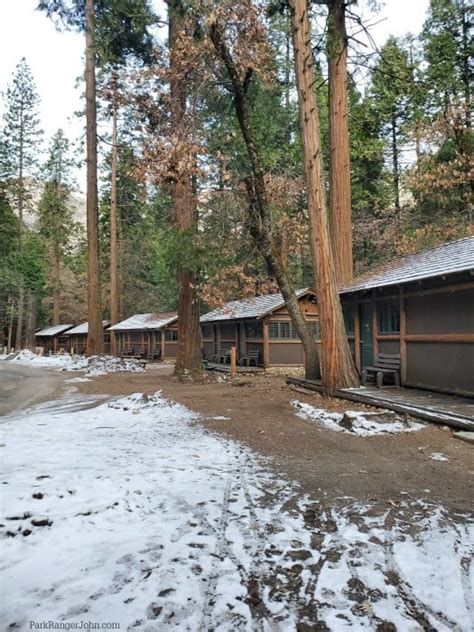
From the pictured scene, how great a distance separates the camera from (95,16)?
705 inches

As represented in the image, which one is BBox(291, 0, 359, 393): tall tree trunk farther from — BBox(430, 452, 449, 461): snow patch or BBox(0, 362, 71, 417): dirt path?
BBox(0, 362, 71, 417): dirt path

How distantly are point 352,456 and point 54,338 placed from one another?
46.3 m

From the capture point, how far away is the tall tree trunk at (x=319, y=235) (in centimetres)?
1046

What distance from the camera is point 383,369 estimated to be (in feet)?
37.3

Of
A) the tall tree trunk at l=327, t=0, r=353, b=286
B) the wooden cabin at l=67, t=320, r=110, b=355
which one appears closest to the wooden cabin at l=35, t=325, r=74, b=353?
the wooden cabin at l=67, t=320, r=110, b=355

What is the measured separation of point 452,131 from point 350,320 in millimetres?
8986

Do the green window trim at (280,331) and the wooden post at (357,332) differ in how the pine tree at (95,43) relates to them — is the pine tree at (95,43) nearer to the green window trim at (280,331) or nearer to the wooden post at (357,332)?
the green window trim at (280,331)

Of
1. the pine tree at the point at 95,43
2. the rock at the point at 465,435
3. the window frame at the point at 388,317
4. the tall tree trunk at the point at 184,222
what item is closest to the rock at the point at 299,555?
the rock at the point at 465,435

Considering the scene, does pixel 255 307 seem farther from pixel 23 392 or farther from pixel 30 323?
pixel 30 323

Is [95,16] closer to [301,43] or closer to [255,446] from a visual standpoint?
[301,43]

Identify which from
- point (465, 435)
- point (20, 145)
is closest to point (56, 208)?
point (20, 145)

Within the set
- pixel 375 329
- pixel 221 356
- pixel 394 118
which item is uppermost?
pixel 394 118

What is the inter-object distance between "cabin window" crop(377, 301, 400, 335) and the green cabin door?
1.12ft

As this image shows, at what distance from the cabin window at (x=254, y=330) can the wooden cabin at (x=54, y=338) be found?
26472 mm
